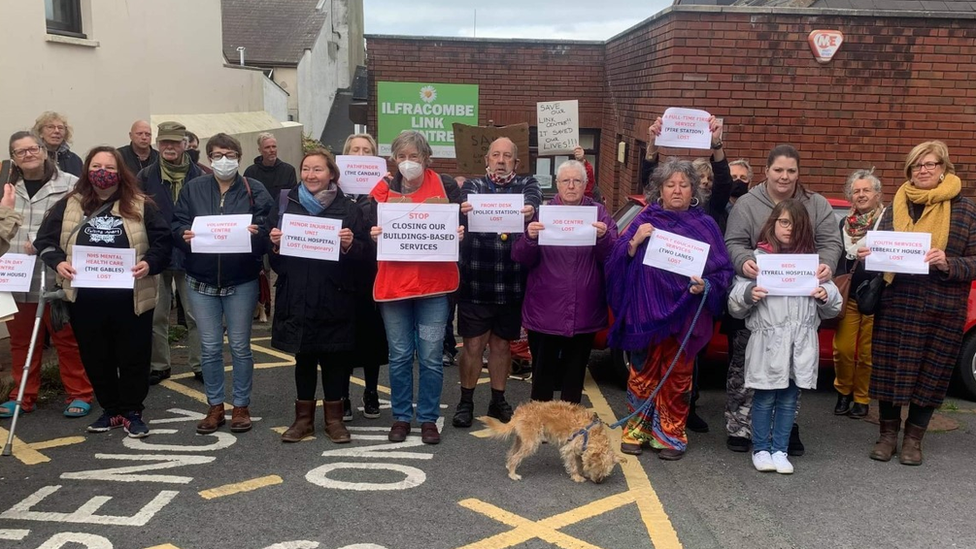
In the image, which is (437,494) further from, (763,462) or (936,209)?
(936,209)

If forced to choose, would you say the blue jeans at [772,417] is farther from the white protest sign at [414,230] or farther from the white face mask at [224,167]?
the white face mask at [224,167]

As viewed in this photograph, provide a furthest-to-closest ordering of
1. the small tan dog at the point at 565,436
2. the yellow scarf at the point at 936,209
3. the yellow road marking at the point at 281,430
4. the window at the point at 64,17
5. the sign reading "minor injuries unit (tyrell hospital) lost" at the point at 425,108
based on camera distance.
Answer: the sign reading "minor injuries unit (tyrell hospital) lost" at the point at 425,108 < the window at the point at 64,17 < the yellow road marking at the point at 281,430 < the yellow scarf at the point at 936,209 < the small tan dog at the point at 565,436

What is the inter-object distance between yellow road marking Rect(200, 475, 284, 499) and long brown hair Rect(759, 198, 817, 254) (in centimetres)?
323

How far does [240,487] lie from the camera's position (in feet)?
14.8

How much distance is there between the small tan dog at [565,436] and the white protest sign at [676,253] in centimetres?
100

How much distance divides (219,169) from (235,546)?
8.15 ft

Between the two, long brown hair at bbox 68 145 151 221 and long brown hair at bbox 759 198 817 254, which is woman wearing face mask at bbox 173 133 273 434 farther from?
long brown hair at bbox 759 198 817 254

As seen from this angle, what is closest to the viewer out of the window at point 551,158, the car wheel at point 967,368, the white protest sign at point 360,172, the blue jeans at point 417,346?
the blue jeans at point 417,346

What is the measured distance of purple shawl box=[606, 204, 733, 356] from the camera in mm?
4852

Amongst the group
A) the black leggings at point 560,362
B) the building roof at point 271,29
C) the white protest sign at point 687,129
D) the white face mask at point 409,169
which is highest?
the building roof at point 271,29

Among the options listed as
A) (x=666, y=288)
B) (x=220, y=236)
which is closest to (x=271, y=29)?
(x=220, y=236)

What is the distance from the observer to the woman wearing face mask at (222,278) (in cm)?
519

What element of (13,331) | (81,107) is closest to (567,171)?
(13,331)

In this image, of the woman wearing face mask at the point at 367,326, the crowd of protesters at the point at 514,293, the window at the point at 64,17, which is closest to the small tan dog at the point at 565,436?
the crowd of protesters at the point at 514,293
